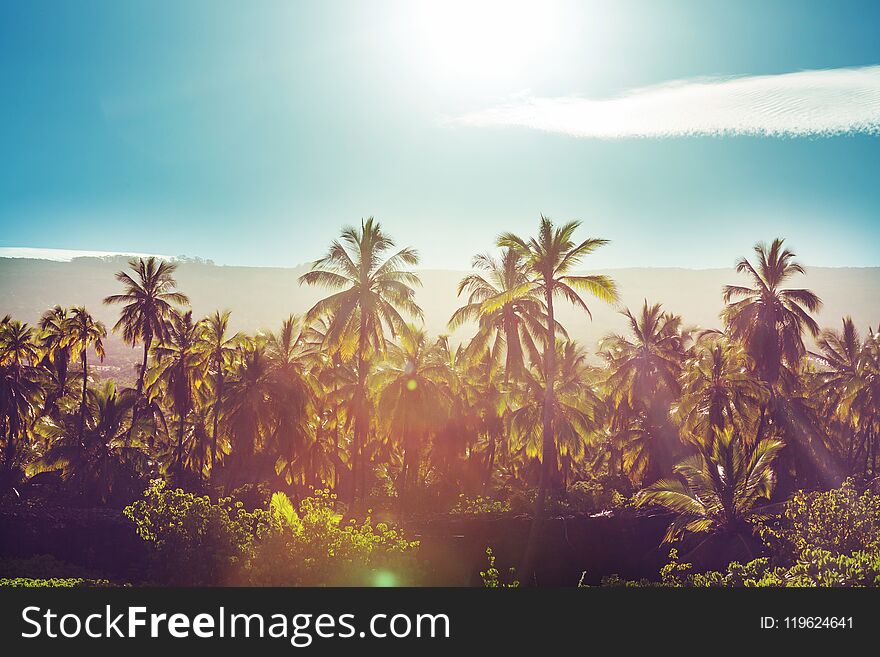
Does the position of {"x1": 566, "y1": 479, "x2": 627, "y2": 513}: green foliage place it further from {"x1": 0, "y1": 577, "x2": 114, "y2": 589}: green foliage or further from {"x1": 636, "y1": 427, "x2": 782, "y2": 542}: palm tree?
{"x1": 0, "y1": 577, "x2": 114, "y2": 589}: green foliage

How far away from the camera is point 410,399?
31.3 m

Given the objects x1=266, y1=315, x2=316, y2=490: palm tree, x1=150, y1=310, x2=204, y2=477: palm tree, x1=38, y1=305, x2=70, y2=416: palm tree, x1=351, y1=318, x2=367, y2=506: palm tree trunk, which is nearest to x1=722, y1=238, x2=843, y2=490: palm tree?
x1=351, y1=318, x2=367, y2=506: palm tree trunk

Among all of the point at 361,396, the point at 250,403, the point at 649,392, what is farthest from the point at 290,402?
the point at 649,392

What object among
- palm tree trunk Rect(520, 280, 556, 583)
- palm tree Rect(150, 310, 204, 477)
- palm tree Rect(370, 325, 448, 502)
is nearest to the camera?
palm tree trunk Rect(520, 280, 556, 583)

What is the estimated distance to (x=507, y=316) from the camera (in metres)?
28.3

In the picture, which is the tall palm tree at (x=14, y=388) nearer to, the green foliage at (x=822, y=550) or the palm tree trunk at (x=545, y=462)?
the palm tree trunk at (x=545, y=462)

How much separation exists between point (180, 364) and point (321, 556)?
24.6 m

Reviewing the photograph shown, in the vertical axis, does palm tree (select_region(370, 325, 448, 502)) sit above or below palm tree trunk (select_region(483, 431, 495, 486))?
above

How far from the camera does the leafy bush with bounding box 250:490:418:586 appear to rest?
49.0 feet

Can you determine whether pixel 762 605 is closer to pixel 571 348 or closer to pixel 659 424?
pixel 659 424

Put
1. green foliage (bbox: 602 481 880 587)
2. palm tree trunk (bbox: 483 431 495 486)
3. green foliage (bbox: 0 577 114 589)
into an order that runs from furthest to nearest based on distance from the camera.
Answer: palm tree trunk (bbox: 483 431 495 486)
green foliage (bbox: 0 577 114 589)
green foliage (bbox: 602 481 880 587)

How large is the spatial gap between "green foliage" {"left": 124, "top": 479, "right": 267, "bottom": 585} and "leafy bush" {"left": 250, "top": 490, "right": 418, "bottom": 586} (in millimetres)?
620

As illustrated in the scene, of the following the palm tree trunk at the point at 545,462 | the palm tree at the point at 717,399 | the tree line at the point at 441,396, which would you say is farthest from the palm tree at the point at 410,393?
the palm tree at the point at 717,399

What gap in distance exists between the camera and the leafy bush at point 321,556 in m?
14.9
